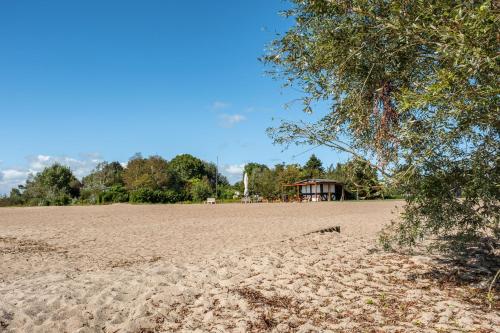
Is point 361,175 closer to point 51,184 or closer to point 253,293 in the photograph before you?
point 253,293

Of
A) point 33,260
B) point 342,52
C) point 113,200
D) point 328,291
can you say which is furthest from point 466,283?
point 113,200

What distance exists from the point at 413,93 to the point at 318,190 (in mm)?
45634

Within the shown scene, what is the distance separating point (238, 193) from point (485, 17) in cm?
4815

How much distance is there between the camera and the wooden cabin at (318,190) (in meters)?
47.6

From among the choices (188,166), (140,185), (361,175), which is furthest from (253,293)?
(188,166)

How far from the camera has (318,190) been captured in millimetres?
49438

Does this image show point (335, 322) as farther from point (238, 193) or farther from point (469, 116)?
point (238, 193)

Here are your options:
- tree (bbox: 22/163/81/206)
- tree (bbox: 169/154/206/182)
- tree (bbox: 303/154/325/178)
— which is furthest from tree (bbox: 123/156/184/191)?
tree (bbox: 169/154/206/182)

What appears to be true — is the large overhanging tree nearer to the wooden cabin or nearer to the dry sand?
the dry sand

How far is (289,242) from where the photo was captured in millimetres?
11148

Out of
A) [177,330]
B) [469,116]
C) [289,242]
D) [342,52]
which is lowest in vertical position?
[177,330]

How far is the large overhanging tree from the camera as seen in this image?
14.3 feet

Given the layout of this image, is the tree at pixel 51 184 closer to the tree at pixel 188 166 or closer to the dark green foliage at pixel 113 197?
the dark green foliage at pixel 113 197

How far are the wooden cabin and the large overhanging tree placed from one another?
4021 centimetres
